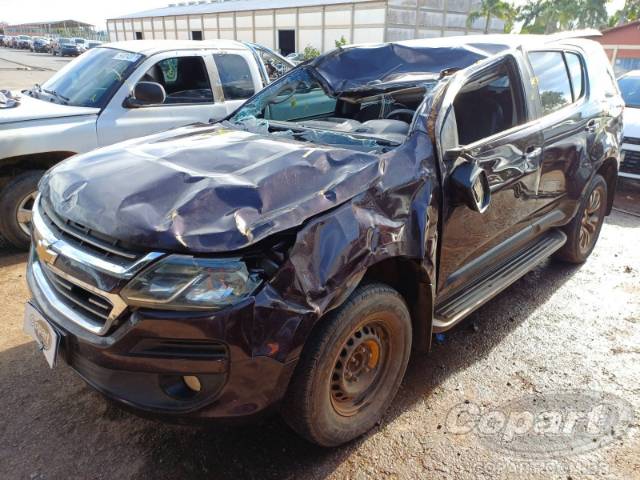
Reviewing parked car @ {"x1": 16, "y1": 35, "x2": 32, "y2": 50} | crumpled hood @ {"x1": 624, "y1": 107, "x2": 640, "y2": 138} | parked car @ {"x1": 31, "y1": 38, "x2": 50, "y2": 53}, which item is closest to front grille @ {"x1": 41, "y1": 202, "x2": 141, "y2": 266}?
crumpled hood @ {"x1": 624, "y1": 107, "x2": 640, "y2": 138}

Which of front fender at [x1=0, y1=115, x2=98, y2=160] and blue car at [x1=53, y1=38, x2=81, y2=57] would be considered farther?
blue car at [x1=53, y1=38, x2=81, y2=57]

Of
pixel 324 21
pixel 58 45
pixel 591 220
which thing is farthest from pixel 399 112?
pixel 58 45

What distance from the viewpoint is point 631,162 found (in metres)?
6.93

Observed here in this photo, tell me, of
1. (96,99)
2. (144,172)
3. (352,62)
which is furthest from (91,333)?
(96,99)

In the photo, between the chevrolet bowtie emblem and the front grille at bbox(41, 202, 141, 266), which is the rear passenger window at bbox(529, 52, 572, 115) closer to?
the front grille at bbox(41, 202, 141, 266)

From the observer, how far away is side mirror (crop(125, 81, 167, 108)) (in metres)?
4.58

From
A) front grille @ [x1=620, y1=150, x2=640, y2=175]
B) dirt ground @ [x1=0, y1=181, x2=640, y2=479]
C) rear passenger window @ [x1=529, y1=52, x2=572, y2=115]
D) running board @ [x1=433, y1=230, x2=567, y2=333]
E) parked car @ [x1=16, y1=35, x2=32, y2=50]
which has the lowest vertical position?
parked car @ [x1=16, y1=35, x2=32, y2=50]

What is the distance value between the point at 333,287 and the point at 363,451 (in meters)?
0.94

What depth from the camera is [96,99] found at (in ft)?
15.5

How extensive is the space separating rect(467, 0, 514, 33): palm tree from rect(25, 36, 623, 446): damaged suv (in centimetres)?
3316

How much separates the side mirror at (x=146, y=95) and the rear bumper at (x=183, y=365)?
3191 millimetres

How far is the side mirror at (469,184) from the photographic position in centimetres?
245

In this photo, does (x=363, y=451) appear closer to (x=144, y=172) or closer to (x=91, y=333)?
(x=91, y=333)

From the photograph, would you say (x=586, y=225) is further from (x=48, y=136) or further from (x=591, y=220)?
(x=48, y=136)
